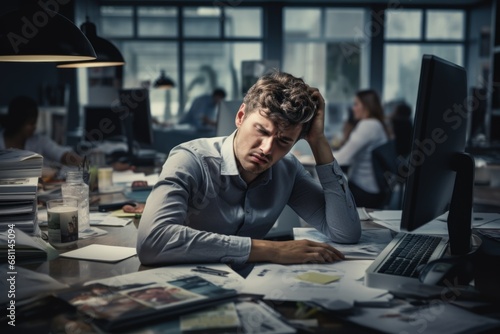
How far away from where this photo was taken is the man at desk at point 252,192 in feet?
4.57

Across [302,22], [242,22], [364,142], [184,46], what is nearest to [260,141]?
[364,142]

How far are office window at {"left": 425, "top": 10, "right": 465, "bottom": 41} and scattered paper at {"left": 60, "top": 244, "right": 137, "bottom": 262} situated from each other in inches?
385

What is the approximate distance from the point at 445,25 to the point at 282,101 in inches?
383

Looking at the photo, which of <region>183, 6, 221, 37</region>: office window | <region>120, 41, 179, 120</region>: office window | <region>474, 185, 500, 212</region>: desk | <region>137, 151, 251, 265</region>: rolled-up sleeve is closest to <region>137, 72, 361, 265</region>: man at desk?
<region>137, 151, 251, 265</region>: rolled-up sleeve

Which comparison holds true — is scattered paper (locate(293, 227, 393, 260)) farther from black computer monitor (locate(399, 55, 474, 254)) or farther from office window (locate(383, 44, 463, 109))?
office window (locate(383, 44, 463, 109))

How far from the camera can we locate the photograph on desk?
40.3 inches

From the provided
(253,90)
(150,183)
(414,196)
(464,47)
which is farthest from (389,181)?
(464,47)

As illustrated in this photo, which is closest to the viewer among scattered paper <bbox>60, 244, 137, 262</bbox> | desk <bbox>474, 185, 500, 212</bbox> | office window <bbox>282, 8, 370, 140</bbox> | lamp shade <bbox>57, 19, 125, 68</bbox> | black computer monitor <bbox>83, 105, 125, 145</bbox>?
scattered paper <bbox>60, 244, 137, 262</bbox>


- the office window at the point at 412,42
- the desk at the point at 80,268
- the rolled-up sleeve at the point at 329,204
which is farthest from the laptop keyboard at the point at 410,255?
the office window at the point at 412,42

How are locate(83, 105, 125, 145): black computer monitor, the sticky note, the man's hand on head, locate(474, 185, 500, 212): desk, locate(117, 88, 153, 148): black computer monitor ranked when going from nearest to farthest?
the sticky note
the man's hand on head
locate(474, 185, 500, 212): desk
locate(117, 88, 153, 148): black computer monitor
locate(83, 105, 125, 145): black computer monitor

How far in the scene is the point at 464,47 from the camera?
10297 mm

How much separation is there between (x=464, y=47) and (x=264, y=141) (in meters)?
9.82

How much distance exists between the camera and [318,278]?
1.29 metres

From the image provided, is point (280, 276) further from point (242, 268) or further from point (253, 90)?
point (253, 90)
